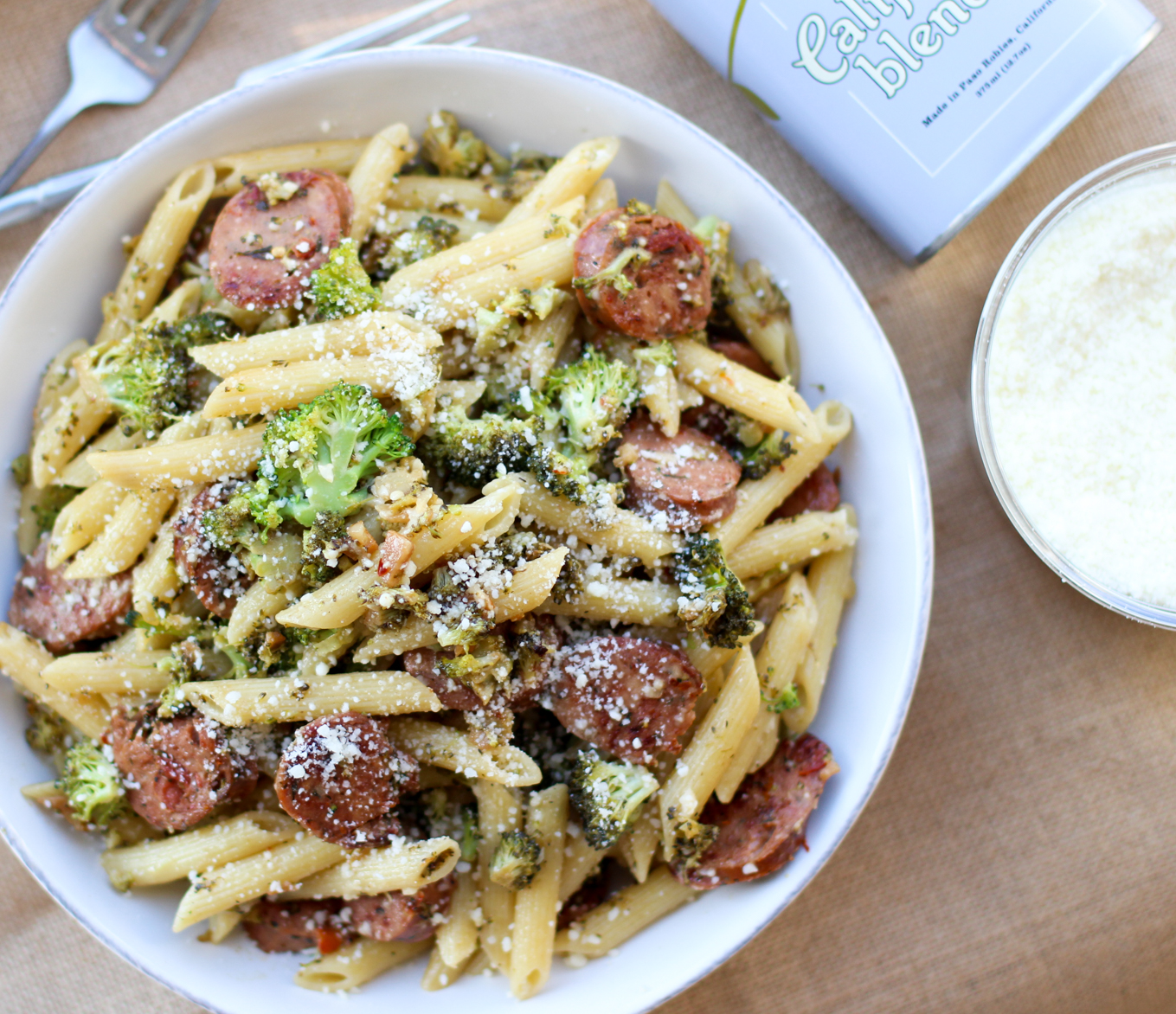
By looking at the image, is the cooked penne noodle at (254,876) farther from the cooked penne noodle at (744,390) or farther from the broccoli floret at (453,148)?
the broccoli floret at (453,148)

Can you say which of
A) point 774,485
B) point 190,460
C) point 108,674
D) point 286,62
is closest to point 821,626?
point 774,485

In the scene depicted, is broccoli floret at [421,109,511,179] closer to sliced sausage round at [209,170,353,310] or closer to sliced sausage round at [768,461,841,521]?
sliced sausage round at [209,170,353,310]

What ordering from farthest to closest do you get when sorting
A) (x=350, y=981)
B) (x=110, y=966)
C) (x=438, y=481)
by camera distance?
1. (x=110, y=966)
2. (x=350, y=981)
3. (x=438, y=481)

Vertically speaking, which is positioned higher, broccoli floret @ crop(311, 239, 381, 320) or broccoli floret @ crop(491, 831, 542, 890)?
broccoli floret @ crop(311, 239, 381, 320)

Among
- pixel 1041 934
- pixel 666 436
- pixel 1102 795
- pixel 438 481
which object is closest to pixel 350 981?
pixel 438 481

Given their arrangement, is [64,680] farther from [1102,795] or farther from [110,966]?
[1102,795]

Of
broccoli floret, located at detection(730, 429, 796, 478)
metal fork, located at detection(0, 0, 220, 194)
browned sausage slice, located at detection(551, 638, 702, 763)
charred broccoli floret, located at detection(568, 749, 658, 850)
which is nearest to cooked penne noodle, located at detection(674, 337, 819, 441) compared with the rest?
broccoli floret, located at detection(730, 429, 796, 478)

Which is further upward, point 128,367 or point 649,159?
point 649,159
